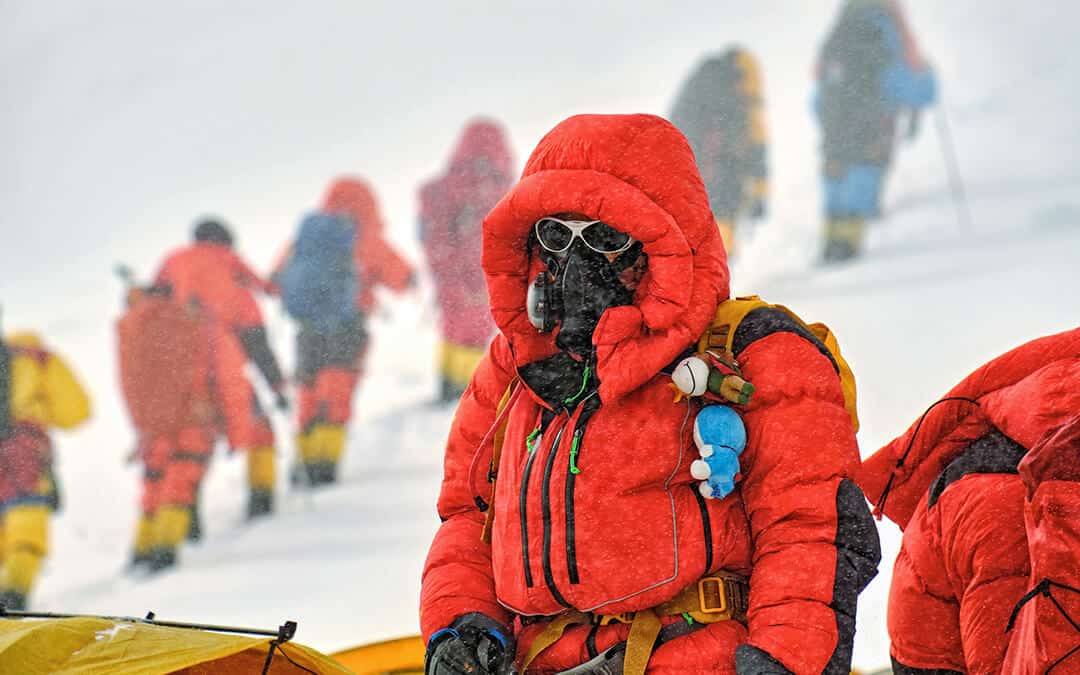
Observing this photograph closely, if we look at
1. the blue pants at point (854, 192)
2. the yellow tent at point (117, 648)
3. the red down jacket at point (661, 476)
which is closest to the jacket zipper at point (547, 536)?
the red down jacket at point (661, 476)

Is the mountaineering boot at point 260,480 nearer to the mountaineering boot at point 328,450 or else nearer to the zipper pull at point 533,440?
the mountaineering boot at point 328,450

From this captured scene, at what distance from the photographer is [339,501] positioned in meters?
6.10

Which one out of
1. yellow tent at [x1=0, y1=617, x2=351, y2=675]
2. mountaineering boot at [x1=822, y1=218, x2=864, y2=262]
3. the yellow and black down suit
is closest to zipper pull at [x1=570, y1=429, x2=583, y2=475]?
yellow tent at [x1=0, y1=617, x2=351, y2=675]

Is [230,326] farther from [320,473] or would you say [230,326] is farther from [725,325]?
[725,325]

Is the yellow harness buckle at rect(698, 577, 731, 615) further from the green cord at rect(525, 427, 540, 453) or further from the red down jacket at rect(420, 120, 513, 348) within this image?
the red down jacket at rect(420, 120, 513, 348)

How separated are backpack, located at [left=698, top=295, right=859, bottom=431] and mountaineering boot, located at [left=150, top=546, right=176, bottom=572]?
485 cm

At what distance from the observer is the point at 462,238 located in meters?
6.54

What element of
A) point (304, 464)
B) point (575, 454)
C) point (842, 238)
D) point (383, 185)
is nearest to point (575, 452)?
point (575, 454)

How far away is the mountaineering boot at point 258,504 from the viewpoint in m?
6.00

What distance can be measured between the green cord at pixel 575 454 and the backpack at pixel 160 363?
173 inches

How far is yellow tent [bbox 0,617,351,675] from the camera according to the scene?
1763 mm

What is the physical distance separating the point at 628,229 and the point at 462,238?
16.5 feet

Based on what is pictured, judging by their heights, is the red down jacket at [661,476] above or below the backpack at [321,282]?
below

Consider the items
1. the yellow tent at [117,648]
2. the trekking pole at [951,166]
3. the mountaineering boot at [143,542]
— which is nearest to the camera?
the yellow tent at [117,648]
